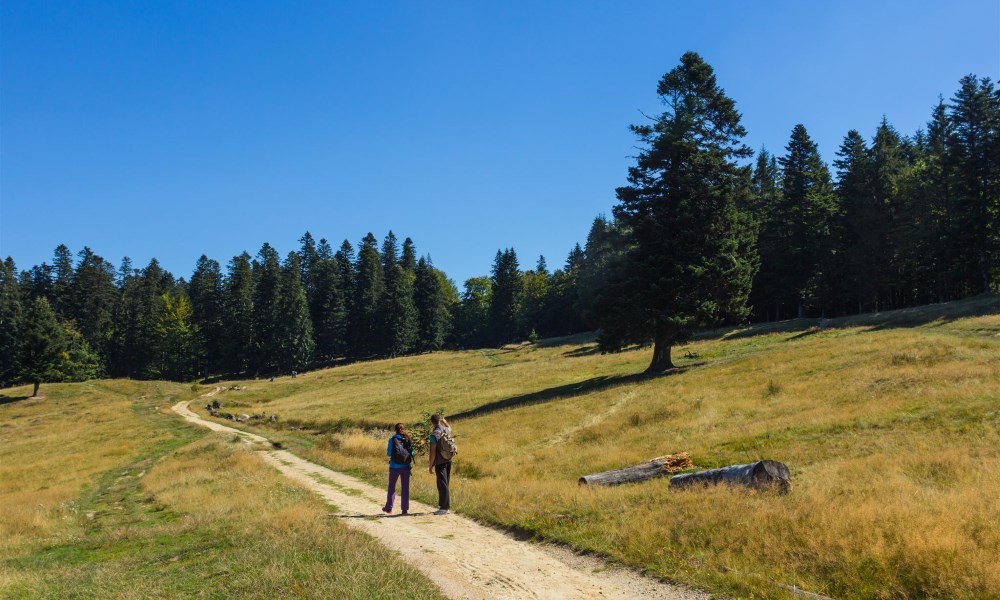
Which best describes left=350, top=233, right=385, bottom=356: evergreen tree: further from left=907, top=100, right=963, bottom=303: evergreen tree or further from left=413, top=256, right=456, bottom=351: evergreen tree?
left=907, top=100, right=963, bottom=303: evergreen tree

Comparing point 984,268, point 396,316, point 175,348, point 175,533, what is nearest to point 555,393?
point 175,533

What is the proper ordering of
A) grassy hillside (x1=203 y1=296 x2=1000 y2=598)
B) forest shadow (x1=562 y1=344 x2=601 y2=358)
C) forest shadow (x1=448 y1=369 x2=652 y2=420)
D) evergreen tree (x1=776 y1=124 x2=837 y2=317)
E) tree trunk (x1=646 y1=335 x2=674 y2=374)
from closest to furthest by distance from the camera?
grassy hillside (x1=203 y1=296 x2=1000 y2=598) < forest shadow (x1=448 y1=369 x2=652 y2=420) < tree trunk (x1=646 y1=335 x2=674 y2=374) < evergreen tree (x1=776 y1=124 x2=837 y2=317) < forest shadow (x1=562 y1=344 x2=601 y2=358)

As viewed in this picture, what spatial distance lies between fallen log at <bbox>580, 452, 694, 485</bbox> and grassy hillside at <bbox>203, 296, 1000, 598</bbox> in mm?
713

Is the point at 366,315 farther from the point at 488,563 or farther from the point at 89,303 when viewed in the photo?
the point at 488,563

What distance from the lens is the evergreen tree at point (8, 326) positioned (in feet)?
327

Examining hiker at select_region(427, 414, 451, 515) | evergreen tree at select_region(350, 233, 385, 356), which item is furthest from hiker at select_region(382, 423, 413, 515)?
evergreen tree at select_region(350, 233, 385, 356)

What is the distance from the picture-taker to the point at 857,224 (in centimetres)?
6200

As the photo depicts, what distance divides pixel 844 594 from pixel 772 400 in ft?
59.1

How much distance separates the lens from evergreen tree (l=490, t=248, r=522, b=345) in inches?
4702

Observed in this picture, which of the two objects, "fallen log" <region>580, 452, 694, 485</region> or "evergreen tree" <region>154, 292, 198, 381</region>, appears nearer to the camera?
"fallen log" <region>580, 452, 694, 485</region>

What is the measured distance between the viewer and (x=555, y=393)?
37.7 metres

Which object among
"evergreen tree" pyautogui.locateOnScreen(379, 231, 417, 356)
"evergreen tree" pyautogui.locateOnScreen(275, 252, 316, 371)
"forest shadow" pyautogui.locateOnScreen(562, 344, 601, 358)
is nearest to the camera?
"forest shadow" pyautogui.locateOnScreen(562, 344, 601, 358)

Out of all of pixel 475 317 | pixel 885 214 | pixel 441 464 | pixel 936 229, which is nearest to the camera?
pixel 441 464

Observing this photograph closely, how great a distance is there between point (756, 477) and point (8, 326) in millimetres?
134643
